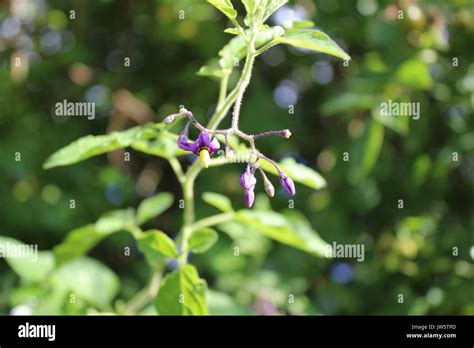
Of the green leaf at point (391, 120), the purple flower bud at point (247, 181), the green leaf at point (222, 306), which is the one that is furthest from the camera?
the green leaf at point (391, 120)

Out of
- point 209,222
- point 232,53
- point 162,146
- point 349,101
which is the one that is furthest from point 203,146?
point 349,101

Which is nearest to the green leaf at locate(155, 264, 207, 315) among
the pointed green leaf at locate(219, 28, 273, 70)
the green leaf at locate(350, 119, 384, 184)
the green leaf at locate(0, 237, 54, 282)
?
the pointed green leaf at locate(219, 28, 273, 70)

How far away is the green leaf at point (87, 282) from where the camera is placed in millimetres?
2475

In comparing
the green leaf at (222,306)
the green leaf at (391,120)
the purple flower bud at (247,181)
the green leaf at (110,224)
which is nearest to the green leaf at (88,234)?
the green leaf at (110,224)

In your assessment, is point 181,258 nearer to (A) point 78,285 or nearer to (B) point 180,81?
(A) point 78,285

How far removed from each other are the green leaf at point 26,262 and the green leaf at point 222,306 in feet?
2.09

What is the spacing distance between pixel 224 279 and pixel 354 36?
4.33ft

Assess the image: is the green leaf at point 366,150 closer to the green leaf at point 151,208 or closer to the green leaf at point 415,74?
the green leaf at point 415,74

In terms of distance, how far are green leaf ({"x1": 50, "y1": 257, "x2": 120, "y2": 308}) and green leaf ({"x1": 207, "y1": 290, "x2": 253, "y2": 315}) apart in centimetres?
41

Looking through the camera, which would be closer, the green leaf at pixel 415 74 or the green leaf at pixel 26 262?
the green leaf at pixel 26 262

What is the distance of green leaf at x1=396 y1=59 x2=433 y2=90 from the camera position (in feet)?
8.89

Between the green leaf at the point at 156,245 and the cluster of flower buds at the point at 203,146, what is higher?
the cluster of flower buds at the point at 203,146
